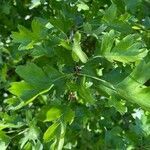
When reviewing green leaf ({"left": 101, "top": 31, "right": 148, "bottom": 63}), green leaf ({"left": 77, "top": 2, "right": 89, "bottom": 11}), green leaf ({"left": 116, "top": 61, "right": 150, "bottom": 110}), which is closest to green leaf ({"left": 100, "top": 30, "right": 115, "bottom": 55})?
green leaf ({"left": 101, "top": 31, "right": 148, "bottom": 63})

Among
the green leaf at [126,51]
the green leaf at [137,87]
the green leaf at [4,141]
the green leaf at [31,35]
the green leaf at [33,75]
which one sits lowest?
the green leaf at [4,141]

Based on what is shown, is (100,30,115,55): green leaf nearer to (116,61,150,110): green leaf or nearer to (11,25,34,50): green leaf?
(116,61,150,110): green leaf

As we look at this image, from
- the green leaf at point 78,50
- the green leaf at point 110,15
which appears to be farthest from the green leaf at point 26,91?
the green leaf at point 110,15

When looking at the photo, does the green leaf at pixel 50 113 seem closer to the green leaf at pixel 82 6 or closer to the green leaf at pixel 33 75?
the green leaf at pixel 33 75

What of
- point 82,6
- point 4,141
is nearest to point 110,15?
point 82,6

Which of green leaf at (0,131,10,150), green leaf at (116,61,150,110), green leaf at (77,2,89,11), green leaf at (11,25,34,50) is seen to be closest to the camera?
green leaf at (116,61,150,110)

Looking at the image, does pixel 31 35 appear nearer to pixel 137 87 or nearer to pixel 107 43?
pixel 107 43

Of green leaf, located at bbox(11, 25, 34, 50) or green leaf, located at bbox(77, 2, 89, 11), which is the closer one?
green leaf, located at bbox(11, 25, 34, 50)

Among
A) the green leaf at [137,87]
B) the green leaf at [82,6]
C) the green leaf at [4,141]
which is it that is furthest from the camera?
the green leaf at [82,6]

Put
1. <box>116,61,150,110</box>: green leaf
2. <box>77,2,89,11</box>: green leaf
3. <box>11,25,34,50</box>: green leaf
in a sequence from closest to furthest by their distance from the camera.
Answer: <box>116,61,150,110</box>: green leaf
<box>11,25,34,50</box>: green leaf
<box>77,2,89,11</box>: green leaf
